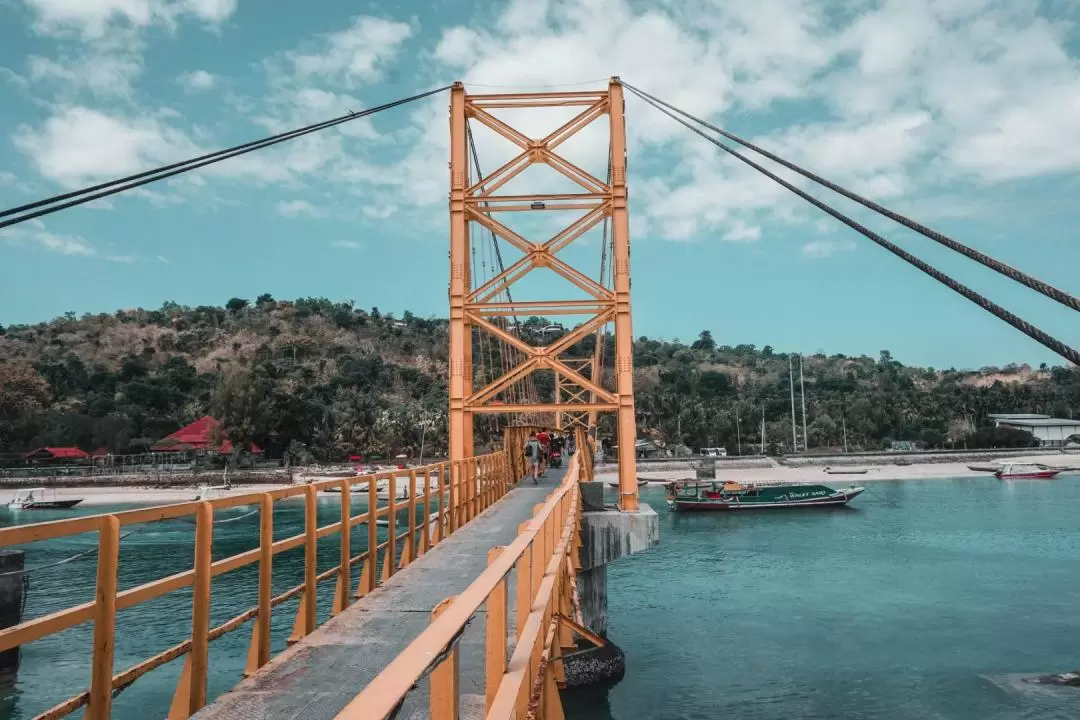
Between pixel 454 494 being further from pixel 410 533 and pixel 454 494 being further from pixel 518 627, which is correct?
pixel 518 627

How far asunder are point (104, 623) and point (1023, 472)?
97262mm

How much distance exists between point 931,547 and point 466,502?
33.5 metres

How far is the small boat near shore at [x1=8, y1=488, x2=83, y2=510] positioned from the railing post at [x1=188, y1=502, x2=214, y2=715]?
228ft

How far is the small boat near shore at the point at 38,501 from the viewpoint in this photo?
6277cm

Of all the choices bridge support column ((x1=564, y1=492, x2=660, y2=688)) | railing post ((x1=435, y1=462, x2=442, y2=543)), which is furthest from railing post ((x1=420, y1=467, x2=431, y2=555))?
bridge support column ((x1=564, y1=492, x2=660, y2=688))

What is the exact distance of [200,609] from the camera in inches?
192

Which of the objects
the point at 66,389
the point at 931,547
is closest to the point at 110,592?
the point at 931,547

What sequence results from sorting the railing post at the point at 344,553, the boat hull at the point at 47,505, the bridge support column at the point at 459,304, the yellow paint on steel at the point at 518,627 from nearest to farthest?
the yellow paint on steel at the point at 518,627
the railing post at the point at 344,553
the bridge support column at the point at 459,304
the boat hull at the point at 47,505

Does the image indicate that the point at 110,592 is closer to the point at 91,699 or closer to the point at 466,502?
the point at 91,699

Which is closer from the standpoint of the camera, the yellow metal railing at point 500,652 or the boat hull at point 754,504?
the yellow metal railing at point 500,652

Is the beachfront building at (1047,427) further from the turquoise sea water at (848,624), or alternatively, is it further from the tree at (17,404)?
the tree at (17,404)

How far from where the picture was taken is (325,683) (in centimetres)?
512

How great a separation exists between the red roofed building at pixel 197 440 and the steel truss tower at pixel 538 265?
7560 centimetres

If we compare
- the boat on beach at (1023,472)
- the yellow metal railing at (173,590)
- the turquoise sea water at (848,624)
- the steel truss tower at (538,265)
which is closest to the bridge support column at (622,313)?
the steel truss tower at (538,265)
